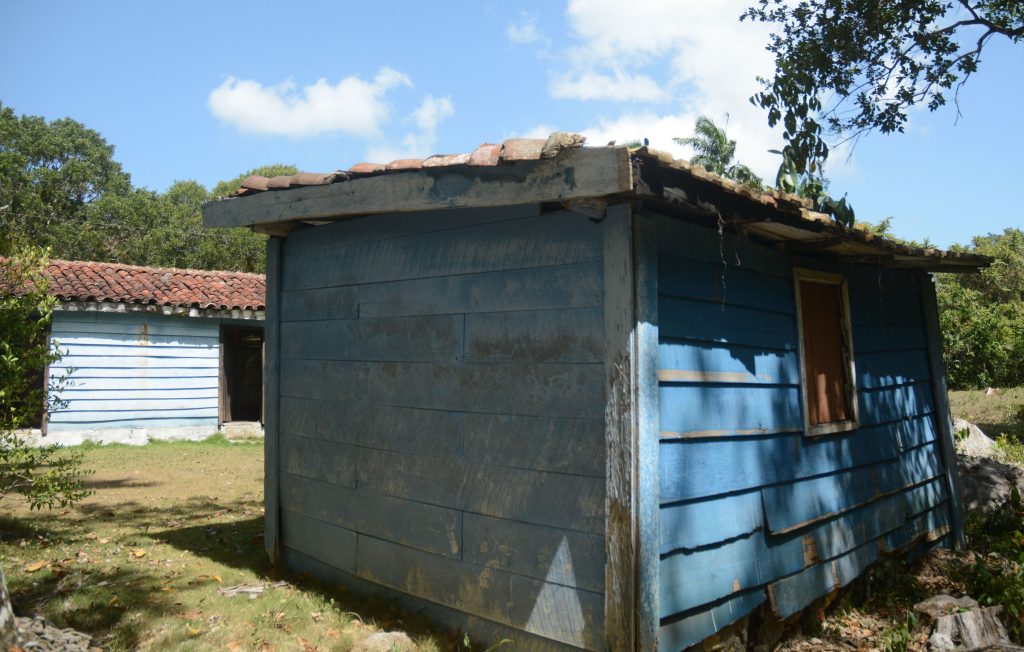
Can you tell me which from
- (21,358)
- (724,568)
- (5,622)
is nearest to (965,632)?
(724,568)

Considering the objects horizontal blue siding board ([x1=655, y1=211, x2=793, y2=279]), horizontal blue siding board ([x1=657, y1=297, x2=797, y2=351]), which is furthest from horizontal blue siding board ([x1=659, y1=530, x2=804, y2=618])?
horizontal blue siding board ([x1=655, y1=211, x2=793, y2=279])

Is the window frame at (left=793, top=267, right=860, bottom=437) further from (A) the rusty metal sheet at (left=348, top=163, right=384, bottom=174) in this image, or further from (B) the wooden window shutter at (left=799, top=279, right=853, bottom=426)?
(A) the rusty metal sheet at (left=348, top=163, right=384, bottom=174)

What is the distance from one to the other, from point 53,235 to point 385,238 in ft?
104

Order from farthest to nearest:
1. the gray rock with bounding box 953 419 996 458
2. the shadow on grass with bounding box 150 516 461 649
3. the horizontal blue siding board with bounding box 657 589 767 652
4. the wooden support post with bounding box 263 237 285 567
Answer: the gray rock with bounding box 953 419 996 458 < the wooden support post with bounding box 263 237 285 567 < the shadow on grass with bounding box 150 516 461 649 < the horizontal blue siding board with bounding box 657 589 767 652

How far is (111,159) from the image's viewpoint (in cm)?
3997

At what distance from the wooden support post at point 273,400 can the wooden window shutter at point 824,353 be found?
402cm

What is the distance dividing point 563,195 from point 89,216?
3550 cm

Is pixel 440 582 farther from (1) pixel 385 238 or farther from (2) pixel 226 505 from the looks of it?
(2) pixel 226 505

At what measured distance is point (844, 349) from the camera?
5348 millimetres

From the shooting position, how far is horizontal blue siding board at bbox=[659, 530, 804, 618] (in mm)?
3488

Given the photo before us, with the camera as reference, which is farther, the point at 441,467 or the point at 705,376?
the point at 441,467

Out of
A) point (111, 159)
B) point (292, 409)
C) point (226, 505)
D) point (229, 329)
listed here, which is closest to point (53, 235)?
point (111, 159)

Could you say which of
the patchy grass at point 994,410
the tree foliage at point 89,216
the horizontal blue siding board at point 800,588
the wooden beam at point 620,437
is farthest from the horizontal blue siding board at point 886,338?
the tree foliage at point 89,216

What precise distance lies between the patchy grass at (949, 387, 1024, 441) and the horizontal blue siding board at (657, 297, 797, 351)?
34.8 ft
